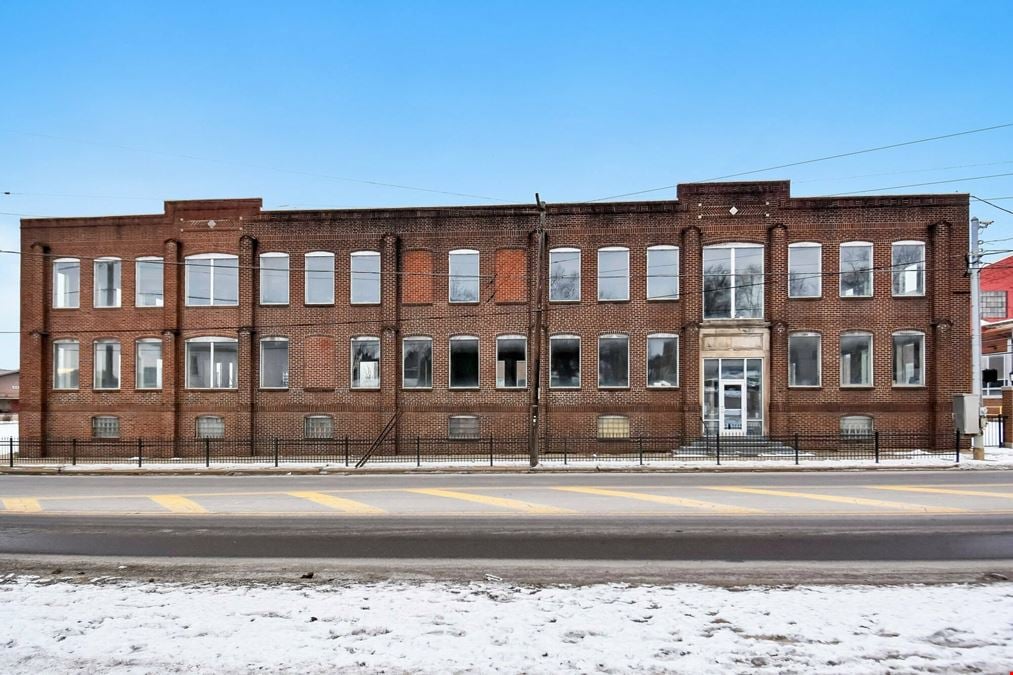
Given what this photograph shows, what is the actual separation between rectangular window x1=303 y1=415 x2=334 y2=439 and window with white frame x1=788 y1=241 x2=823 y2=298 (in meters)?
18.7

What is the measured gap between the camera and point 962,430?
78.3 ft

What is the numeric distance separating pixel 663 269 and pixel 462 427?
1006 centimetres

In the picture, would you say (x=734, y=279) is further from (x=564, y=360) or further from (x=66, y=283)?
(x=66, y=283)

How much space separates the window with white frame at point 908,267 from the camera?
27234 millimetres

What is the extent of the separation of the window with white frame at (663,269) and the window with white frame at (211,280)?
16612 millimetres

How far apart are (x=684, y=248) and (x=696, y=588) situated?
21.9 metres

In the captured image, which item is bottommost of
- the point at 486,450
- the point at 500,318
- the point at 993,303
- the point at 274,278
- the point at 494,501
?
the point at 486,450

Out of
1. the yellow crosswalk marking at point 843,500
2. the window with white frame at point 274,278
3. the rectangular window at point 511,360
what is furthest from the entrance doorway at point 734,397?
the window with white frame at point 274,278

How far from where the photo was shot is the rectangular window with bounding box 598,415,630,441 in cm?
2775

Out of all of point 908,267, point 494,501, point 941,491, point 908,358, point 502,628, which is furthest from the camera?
point 908,358

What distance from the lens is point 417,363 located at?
A: 28.8m

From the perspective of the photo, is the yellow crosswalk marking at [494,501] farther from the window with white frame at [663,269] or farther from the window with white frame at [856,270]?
the window with white frame at [856,270]

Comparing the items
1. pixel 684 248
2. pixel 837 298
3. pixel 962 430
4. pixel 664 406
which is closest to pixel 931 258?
pixel 837 298

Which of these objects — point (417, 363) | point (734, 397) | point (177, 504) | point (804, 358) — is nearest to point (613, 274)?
point (734, 397)
